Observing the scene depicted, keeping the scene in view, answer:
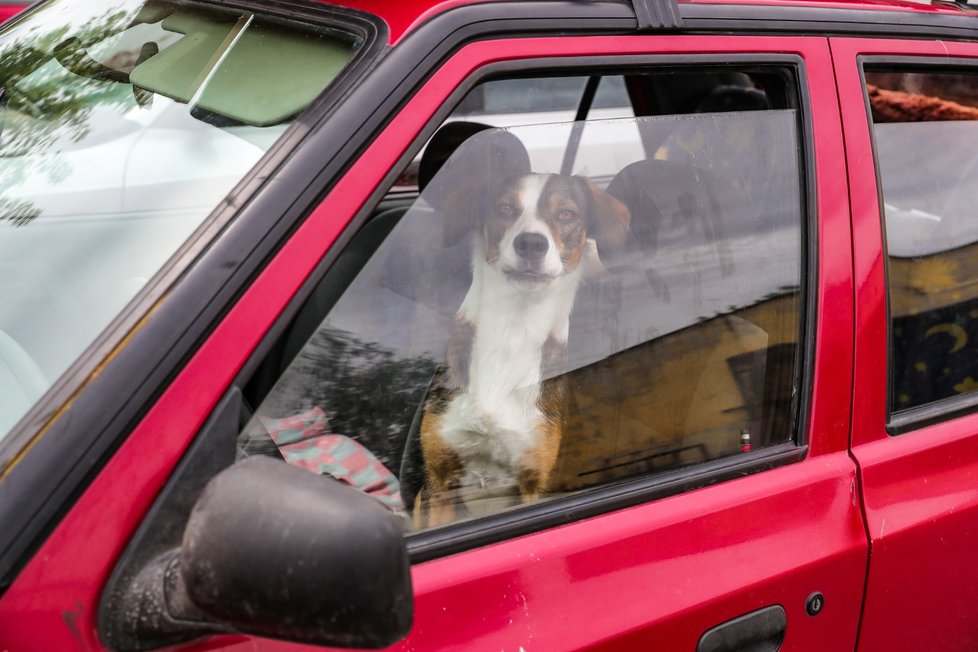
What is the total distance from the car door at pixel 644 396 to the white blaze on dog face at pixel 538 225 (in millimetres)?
63

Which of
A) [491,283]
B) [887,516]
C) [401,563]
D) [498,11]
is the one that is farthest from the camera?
[491,283]

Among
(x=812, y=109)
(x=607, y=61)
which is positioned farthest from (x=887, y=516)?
(x=607, y=61)

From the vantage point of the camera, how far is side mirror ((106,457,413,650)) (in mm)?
908

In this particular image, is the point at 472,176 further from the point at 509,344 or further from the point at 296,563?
the point at 296,563

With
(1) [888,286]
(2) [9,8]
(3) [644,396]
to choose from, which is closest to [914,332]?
(1) [888,286]

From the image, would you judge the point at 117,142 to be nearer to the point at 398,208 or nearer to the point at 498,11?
the point at 398,208

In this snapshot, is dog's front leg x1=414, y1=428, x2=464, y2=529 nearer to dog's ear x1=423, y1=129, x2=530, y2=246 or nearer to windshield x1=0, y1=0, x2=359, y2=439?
dog's ear x1=423, y1=129, x2=530, y2=246

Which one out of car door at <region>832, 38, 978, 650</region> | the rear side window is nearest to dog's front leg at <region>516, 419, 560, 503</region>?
car door at <region>832, 38, 978, 650</region>

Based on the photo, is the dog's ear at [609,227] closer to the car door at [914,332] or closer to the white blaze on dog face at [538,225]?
the white blaze on dog face at [538,225]

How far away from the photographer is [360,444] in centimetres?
140

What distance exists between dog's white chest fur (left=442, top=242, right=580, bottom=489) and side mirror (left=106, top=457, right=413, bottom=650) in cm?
58

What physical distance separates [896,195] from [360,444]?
1.15 meters

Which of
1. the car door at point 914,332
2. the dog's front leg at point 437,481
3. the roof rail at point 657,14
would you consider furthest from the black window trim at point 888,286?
the dog's front leg at point 437,481

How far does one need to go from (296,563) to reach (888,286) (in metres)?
1.25
